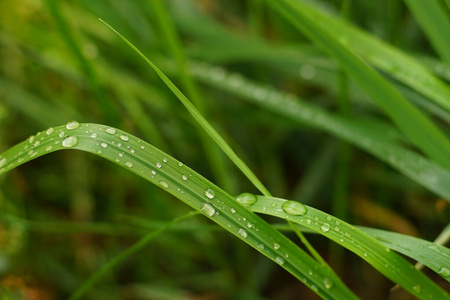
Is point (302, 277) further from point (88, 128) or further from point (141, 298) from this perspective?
point (141, 298)

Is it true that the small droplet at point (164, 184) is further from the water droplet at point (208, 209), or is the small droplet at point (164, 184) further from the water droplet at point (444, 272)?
the water droplet at point (444, 272)

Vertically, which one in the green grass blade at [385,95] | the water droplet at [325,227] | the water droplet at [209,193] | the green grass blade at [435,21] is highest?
the green grass blade at [435,21]

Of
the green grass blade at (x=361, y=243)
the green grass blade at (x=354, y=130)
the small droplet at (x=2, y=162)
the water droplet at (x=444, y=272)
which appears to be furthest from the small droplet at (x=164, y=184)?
the green grass blade at (x=354, y=130)

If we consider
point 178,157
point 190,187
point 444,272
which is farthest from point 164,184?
point 178,157

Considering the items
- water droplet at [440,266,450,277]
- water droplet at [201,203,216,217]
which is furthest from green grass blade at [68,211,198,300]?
water droplet at [440,266,450,277]

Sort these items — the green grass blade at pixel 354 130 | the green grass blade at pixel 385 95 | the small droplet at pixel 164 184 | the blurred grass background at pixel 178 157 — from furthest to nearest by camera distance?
the blurred grass background at pixel 178 157, the green grass blade at pixel 354 130, the green grass blade at pixel 385 95, the small droplet at pixel 164 184

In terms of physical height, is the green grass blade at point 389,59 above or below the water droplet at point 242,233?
above

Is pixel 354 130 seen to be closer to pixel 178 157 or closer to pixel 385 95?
pixel 385 95

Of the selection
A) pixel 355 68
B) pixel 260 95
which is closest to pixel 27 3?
pixel 260 95
